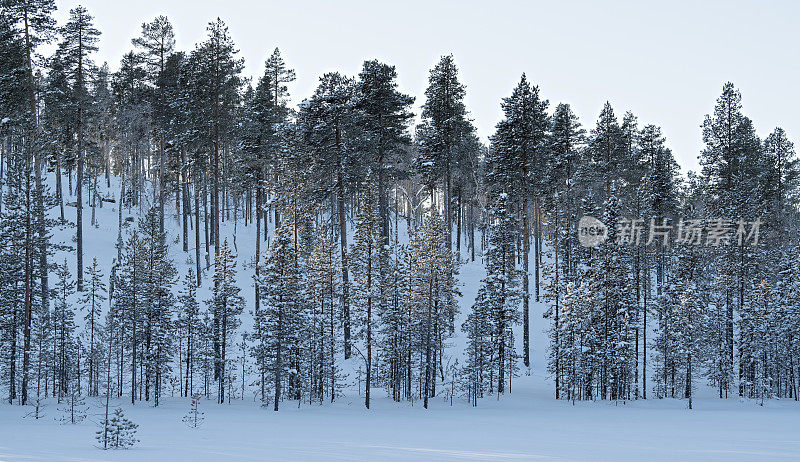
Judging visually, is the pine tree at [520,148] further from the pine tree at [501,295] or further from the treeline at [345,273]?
the pine tree at [501,295]

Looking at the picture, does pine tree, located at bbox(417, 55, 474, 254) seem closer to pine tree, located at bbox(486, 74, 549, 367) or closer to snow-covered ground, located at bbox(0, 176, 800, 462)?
pine tree, located at bbox(486, 74, 549, 367)

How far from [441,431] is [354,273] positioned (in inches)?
523

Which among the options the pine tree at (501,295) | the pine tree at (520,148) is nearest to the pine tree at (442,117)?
the pine tree at (520,148)

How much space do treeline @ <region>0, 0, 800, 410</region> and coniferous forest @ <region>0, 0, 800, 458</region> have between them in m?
0.17

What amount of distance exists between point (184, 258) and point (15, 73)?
18977 mm

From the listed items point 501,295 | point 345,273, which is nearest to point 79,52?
point 345,273

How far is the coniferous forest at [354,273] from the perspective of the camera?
28766 millimetres

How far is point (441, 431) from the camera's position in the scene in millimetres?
20344

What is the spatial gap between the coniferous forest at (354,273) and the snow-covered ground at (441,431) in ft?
5.66

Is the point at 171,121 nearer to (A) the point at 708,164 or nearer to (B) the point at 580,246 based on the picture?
(B) the point at 580,246

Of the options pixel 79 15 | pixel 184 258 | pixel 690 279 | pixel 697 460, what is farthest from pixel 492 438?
pixel 79 15

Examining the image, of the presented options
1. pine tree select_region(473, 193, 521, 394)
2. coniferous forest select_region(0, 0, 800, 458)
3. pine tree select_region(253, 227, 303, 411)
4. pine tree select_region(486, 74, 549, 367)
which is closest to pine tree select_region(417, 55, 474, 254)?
coniferous forest select_region(0, 0, 800, 458)

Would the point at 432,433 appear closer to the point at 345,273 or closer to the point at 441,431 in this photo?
the point at 441,431

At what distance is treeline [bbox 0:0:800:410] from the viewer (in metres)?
28.7
